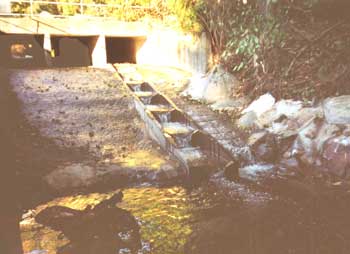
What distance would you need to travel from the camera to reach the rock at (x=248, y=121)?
9500mm

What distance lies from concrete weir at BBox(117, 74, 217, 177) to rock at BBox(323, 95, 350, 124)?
2.73 m

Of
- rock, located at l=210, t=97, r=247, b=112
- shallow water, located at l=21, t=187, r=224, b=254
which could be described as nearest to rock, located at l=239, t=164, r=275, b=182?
shallow water, located at l=21, t=187, r=224, b=254

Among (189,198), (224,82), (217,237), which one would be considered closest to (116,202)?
(189,198)

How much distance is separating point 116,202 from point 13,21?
37.6 feet

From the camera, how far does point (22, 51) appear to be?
1008 inches

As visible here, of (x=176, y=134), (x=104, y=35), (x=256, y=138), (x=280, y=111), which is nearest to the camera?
(x=256, y=138)

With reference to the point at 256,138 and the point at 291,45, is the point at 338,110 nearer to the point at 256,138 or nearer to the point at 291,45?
the point at 256,138

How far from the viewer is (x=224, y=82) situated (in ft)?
37.9

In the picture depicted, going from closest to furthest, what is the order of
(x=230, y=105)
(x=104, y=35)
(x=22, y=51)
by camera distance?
(x=230, y=105) → (x=104, y=35) → (x=22, y=51)

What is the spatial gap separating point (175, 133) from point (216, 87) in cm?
335

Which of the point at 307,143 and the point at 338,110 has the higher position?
the point at 338,110

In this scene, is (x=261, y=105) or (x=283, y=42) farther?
(x=283, y=42)

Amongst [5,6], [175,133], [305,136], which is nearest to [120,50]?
[5,6]

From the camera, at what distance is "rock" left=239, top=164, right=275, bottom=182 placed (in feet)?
24.5
